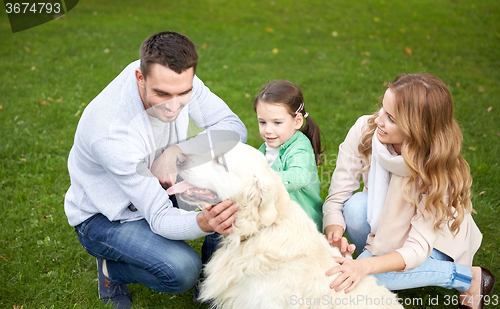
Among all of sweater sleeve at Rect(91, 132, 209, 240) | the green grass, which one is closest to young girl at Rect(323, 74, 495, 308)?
the green grass

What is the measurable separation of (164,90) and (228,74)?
18.2 feet

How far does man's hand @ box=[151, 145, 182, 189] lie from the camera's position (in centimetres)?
274

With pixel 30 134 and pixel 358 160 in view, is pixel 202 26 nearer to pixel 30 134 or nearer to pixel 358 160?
pixel 30 134

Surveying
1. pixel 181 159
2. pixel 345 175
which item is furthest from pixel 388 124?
pixel 181 159

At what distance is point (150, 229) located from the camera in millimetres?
2979

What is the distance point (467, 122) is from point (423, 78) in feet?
14.5

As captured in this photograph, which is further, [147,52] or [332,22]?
[332,22]

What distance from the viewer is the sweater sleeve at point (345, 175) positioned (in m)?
3.41

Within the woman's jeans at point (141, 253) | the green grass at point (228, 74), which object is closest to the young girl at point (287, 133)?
the woman's jeans at point (141, 253)

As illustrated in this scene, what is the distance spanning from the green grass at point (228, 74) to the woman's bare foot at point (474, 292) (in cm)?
34

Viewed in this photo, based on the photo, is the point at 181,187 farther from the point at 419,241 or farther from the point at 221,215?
the point at 419,241

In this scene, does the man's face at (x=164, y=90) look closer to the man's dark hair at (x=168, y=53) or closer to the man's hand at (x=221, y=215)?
the man's dark hair at (x=168, y=53)

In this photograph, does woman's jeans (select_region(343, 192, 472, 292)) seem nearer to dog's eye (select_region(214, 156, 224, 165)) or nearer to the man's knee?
the man's knee

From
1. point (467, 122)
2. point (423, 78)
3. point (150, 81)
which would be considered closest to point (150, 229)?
point (150, 81)
